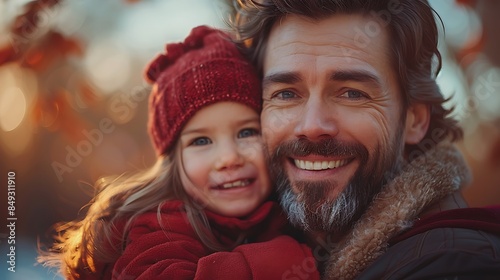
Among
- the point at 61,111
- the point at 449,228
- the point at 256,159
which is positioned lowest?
the point at 449,228

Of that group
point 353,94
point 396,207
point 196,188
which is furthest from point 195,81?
point 396,207

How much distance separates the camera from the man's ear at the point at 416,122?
2861mm

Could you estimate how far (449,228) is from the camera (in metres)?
2.20

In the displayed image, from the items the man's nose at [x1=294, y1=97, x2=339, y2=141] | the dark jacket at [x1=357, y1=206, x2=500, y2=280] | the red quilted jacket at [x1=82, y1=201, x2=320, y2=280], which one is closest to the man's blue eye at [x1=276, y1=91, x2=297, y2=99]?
the man's nose at [x1=294, y1=97, x2=339, y2=141]

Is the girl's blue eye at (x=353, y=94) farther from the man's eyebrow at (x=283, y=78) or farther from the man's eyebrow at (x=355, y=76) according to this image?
the man's eyebrow at (x=283, y=78)

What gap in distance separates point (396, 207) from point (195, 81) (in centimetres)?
103

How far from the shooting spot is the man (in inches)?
97.3

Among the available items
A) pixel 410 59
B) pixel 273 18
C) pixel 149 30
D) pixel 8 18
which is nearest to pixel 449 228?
pixel 410 59

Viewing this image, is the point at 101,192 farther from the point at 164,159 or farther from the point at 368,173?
the point at 368,173

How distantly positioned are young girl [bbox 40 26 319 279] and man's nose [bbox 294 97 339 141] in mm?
288

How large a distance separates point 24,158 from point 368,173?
1.98 metres

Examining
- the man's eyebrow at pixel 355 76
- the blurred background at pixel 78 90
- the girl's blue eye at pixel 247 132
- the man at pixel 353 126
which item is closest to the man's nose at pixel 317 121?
the man at pixel 353 126

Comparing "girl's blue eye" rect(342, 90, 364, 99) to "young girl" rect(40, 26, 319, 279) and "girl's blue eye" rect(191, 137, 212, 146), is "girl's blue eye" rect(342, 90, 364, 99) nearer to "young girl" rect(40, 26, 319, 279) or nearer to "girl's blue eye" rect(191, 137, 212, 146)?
"young girl" rect(40, 26, 319, 279)

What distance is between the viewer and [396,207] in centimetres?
241
